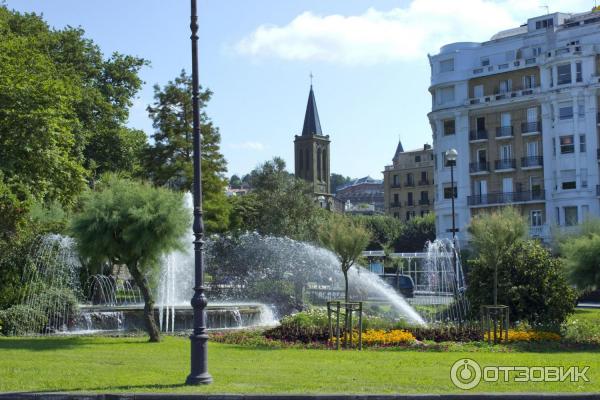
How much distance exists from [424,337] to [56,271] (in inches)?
482

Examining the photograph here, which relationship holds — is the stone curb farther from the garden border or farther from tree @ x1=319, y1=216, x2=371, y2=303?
tree @ x1=319, y1=216, x2=371, y2=303

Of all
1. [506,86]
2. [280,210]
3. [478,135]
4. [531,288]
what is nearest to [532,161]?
[478,135]

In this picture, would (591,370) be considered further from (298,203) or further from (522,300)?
(298,203)

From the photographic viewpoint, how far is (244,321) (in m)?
25.5

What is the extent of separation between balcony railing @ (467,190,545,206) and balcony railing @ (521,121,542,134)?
15.4ft

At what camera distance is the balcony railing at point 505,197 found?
60006mm

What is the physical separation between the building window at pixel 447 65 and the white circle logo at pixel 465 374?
2089 inches

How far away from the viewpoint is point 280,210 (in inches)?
2291

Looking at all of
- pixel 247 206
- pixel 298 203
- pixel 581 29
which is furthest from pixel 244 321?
pixel 581 29

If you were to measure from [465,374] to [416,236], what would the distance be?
79096mm

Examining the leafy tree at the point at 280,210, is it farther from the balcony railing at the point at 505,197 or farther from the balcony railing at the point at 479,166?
the balcony railing at the point at 479,166

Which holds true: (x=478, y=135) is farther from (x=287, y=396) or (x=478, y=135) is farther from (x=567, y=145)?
(x=287, y=396)

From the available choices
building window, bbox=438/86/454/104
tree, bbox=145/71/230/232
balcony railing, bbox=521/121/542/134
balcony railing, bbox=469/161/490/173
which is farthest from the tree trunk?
building window, bbox=438/86/454/104

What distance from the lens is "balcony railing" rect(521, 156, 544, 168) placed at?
197 ft
